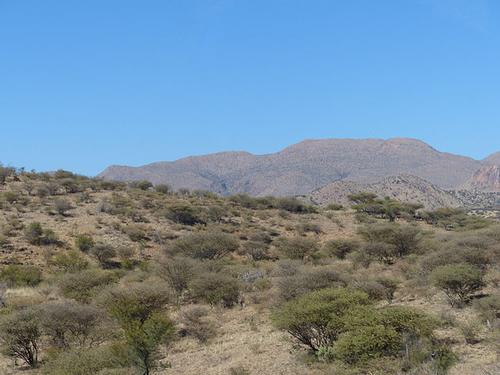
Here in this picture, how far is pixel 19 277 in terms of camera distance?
3097cm

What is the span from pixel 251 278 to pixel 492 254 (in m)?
13.3

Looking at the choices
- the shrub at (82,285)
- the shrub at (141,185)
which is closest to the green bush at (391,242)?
the shrub at (82,285)

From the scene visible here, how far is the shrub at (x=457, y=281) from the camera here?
20109mm

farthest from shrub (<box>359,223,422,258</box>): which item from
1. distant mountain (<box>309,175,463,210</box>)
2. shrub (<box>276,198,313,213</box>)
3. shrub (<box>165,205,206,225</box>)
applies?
distant mountain (<box>309,175,463,210</box>)

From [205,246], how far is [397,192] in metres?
94.0

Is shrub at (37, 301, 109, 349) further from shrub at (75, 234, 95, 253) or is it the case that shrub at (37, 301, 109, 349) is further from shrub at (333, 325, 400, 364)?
shrub at (75, 234, 95, 253)

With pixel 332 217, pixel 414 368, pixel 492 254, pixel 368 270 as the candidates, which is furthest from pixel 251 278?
pixel 332 217

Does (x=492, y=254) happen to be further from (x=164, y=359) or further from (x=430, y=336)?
(x=164, y=359)

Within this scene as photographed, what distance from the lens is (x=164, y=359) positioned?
56.7 ft

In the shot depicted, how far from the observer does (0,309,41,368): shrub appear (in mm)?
16953

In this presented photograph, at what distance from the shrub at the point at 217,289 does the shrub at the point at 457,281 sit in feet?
30.0

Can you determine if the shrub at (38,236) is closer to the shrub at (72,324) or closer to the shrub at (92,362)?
the shrub at (72,324)

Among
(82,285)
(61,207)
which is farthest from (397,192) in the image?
(82,285)

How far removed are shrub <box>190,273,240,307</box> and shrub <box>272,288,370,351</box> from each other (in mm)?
8522
